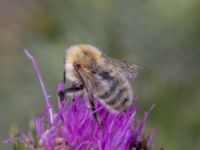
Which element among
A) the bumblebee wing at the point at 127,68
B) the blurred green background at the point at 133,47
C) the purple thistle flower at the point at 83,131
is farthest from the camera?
the blurred green background at the point at 133,47

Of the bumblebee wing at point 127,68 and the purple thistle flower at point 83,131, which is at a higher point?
the bumblebee wing at point 127,68

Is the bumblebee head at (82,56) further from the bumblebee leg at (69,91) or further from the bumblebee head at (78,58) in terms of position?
the bumblebee leg at (69,91)

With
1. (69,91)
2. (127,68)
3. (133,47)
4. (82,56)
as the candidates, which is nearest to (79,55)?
(82,56)

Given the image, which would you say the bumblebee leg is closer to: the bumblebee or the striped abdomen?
the bumblebee

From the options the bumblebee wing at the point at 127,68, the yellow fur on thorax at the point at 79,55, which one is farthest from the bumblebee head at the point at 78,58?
the bumblebee wing at the point at 127,68

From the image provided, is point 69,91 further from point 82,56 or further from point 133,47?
point 133,47

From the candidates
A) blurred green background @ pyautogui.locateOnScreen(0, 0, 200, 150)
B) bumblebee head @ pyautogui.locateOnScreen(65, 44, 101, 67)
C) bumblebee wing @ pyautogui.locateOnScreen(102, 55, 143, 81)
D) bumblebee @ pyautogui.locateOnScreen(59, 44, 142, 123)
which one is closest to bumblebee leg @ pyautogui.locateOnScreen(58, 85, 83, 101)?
bumblebee @ pyautogui.locateOnScreen(59, 44, 142, 123)

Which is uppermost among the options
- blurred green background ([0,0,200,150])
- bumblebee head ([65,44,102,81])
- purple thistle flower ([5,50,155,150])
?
blurred green background ([0,0,200,150])
